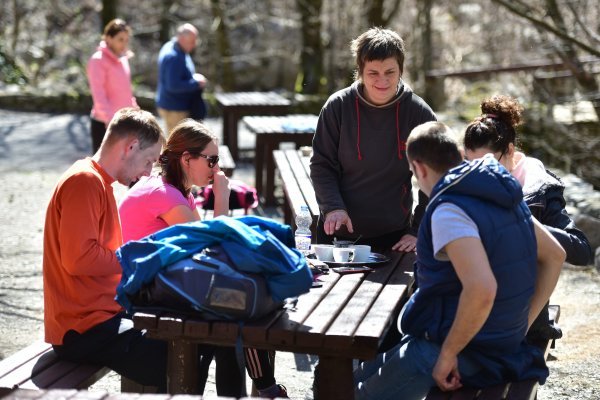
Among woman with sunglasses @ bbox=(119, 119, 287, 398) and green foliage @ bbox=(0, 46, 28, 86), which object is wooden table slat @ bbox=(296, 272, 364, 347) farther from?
green foliage @ bbox=(0, 46, 28, 86)

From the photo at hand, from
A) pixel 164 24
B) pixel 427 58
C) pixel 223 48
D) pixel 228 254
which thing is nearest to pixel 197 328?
pixel 228 254

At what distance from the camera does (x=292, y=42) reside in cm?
2100

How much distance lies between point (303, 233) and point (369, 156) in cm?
47

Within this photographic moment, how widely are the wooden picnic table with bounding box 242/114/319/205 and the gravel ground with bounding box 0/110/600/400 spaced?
0.45 m

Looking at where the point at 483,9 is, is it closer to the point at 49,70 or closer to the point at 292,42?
Result: the point at 292,42

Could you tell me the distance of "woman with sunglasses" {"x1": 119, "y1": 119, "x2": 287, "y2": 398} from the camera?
158 inches

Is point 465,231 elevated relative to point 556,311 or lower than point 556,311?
elevated

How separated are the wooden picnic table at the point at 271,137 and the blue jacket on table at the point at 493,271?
5.47 meters

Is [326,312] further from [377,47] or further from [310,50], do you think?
[310,50]

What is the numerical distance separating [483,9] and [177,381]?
1693 cm

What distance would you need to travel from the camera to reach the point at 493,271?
3139mm

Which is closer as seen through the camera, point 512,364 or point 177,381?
point 512,364

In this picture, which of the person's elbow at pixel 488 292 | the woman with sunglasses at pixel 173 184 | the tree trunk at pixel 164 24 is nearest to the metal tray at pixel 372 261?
the woman with sunglasses at pixel 173 184

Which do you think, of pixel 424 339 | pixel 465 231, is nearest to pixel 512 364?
pixel 424 339
